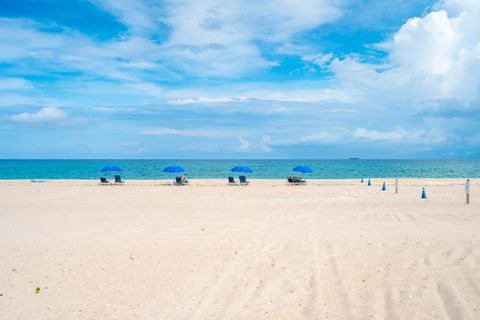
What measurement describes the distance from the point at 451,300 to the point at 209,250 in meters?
4.89

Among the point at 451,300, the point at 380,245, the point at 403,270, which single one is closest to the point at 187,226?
the point at 380,245

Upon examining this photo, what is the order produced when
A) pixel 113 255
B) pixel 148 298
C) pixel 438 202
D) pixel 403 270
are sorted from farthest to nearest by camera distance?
1. pixel 438 202
2. pixel 113 255
3. pixel 403 270
4. pixel 148 298

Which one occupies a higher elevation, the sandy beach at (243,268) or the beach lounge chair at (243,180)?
the beach lounge chair at (243,180)

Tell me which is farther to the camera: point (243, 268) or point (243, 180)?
point (243, 180)

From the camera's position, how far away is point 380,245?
915cm

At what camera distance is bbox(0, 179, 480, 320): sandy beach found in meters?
5.60

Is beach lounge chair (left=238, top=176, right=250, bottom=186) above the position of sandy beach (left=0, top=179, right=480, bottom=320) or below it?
above

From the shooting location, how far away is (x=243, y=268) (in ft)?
24.3

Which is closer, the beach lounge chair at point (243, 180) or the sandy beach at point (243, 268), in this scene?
the sandy beach at point (243, 268)

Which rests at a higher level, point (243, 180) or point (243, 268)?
point (243, 180)

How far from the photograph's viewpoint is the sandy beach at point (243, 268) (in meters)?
5.60

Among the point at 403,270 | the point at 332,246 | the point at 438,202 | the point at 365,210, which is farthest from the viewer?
the point at 438,202

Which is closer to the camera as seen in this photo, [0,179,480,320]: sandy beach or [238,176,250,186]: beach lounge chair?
[0,179,480,320]: sandy beach

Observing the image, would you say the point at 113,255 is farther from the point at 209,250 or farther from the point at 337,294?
the point at 337,294
